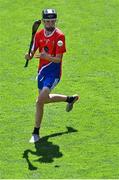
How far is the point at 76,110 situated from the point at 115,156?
8.50 feet

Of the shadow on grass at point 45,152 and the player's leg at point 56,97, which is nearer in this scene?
the shadow on grass at point 45,152

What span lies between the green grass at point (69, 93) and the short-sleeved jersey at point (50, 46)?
1278 millimetres

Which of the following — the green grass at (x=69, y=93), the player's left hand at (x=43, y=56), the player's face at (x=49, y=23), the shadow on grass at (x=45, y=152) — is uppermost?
the player's face at (x=49, y=23)

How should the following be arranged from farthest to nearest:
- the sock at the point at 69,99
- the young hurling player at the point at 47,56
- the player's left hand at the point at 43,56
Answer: the sock at the point at 69,99 < the young hurling player at the point at 47,56 < the player's left hand at the point at 43,56

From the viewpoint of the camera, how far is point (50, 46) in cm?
1393

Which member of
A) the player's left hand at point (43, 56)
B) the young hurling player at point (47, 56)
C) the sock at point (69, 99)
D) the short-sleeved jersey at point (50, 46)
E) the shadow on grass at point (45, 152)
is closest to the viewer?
the shadow on grass at point (45, 152)

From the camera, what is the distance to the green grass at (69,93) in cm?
1281

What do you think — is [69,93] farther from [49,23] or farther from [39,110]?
[49,23]

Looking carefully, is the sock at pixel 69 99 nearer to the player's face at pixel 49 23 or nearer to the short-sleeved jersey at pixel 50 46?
the short-sleeved jersey at pixel 50 46

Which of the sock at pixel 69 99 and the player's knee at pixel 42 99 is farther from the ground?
the player's knee at pixel 42 99

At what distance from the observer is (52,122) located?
14766mm

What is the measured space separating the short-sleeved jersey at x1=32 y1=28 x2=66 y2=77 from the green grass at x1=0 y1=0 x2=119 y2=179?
50.3 inches

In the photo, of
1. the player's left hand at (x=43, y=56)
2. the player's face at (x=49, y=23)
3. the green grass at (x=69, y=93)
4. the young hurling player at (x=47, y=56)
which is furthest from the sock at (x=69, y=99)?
the player's face at (x=49, y=23)

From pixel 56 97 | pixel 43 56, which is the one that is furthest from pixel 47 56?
pixel 56 97
